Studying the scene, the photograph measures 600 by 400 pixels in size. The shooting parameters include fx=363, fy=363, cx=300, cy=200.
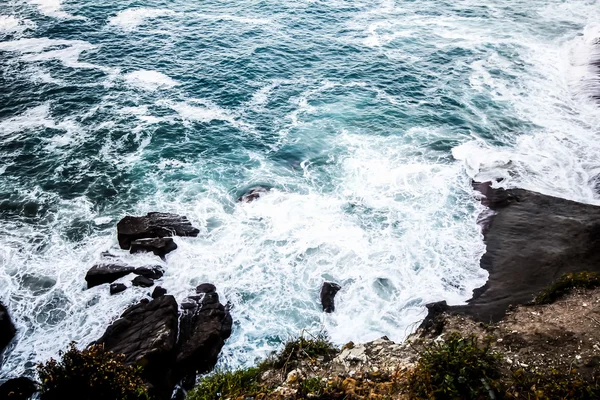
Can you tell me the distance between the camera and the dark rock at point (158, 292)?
A: 18.7 meters

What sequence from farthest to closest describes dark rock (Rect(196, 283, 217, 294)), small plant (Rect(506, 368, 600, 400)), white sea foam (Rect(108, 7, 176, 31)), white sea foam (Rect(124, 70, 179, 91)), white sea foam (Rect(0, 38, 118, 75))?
white sea foam (Rect(108, 7, 176, 31))
white sea foam (Rect(0, 38, 118, 75))
white sea foam (Rect(124, 70, 179, 91))
dark rock (Rect(196, 283, 217, 294))
small plant (Rect(506, 368, 600, 400))

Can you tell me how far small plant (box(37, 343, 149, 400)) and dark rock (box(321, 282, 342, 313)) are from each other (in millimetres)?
9712

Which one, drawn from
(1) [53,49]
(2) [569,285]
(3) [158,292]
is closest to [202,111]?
(3) [158,292]

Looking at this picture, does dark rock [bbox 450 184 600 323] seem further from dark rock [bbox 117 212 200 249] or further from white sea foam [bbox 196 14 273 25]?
white sea foam [bbox 196 14 273 25]

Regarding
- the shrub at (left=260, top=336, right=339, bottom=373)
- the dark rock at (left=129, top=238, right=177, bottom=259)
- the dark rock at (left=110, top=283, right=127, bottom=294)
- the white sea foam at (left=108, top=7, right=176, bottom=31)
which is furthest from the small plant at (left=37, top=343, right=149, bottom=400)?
the white sea foam at (left=108, top=7, right=176, bottom=31)

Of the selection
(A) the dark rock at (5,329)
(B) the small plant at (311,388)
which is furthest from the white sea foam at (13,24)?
(B) the small plant at (311,388)

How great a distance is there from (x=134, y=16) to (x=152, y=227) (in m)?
42.8

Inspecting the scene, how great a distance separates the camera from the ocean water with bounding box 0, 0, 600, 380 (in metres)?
19.1

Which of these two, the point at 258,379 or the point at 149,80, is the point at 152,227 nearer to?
the point at 258,379

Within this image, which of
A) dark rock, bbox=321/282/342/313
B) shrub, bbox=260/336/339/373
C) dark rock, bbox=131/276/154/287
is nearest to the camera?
shrub, bbox=260/336/339/373

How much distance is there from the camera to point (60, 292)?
19.1 meters

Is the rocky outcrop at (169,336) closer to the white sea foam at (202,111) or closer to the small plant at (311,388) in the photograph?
the small plant at (311,388)

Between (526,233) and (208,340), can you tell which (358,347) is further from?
(526,233)

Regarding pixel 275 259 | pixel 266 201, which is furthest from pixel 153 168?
pixel 275 259
